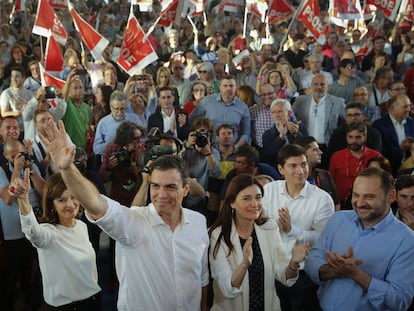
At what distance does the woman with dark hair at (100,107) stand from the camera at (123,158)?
208cm

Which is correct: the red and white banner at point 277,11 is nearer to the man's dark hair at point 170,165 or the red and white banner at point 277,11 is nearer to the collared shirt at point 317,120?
the collared shirt at point 317,120

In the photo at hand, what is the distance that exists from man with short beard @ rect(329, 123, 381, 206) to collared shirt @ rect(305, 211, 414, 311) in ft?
8.17

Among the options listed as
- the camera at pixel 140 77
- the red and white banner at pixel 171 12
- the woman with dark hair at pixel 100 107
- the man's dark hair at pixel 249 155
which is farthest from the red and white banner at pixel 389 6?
the man's dark hair at pixel 249 155

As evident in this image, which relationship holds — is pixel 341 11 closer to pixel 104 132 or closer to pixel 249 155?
pixel 104 132

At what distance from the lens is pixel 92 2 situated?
58.9 feet

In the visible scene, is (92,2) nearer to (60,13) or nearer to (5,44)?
(60,13)

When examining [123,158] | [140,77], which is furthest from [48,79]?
[123,158]

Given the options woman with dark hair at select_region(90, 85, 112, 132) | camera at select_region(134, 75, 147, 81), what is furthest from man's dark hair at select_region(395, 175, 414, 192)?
camera at select_region(134, 75, 147, 81)

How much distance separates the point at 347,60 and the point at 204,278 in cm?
607

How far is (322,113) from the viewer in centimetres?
764

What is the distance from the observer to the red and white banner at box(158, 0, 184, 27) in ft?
35.2

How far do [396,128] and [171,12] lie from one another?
5.23m

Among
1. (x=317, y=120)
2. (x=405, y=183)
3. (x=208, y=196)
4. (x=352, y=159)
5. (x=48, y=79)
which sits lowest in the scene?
(x=208, y=196)

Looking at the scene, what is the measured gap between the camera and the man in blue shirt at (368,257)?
3314 millimetres
